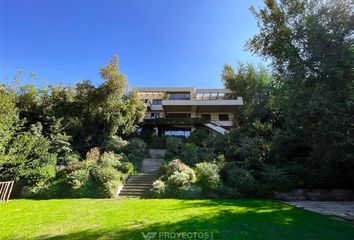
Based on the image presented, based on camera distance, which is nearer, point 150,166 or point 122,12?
point 122,12

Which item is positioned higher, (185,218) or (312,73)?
(312,73)

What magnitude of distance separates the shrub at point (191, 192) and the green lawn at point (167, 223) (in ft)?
9.58

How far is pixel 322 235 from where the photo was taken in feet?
19.6

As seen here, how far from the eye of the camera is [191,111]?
3697 centimetres

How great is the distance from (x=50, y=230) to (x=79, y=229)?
30.0 inches

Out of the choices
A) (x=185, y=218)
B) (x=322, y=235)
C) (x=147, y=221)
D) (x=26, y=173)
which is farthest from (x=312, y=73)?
(x=26, y=173)

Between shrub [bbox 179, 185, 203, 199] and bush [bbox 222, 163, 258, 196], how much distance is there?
1.96 meters

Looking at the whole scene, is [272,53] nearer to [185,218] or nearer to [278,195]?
[278,195]

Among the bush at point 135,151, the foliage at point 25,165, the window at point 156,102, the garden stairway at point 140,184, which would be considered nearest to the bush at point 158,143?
the bush at point 135,151

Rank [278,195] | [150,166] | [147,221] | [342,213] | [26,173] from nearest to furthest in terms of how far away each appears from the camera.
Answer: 1. [147,221]
2. [342,213]
3. [278,195]
4. [26,173]
5. [150,166]

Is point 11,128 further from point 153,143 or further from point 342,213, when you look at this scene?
point 342,213

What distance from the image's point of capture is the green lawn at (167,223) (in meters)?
6.03

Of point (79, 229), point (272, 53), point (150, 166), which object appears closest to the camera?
point (79, 229)

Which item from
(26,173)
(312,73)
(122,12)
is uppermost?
(122,12)
